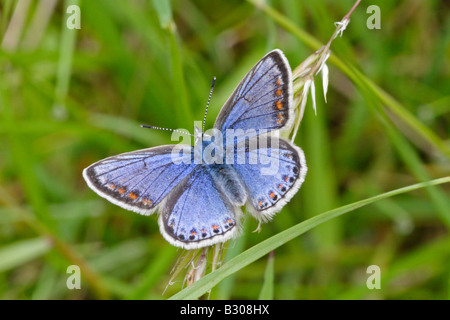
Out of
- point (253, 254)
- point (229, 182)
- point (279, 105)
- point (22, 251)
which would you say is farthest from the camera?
point (22, 251)

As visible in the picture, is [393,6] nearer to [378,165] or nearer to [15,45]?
[378,165]

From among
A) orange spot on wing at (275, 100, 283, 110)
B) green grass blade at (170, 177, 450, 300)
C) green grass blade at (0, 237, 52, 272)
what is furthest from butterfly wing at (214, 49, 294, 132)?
green grass blade at (0, 237, 52, 272)

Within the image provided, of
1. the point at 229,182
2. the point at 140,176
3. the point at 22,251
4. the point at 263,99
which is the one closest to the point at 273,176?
the point at 229,182

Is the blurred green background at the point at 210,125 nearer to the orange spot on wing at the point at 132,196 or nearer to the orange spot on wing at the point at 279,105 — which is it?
the orange spot on wing at the point at 132,196

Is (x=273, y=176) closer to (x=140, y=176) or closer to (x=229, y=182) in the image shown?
(x=229, y=182)

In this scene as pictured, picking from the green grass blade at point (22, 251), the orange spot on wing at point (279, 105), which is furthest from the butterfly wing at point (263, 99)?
the green grass blade at point (22, 251)

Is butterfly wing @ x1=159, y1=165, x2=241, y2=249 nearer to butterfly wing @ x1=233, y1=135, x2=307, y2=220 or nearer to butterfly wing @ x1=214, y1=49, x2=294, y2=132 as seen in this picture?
butterfly wing @ x1=233, y1=135, x2=307, y2=220
